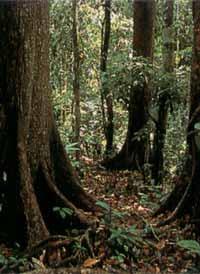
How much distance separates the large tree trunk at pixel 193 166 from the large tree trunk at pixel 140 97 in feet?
15.7

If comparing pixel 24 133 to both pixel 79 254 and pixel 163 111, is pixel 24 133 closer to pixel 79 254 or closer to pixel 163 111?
pixel 79 254

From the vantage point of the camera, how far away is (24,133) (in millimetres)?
5141

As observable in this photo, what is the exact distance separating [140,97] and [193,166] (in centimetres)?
541

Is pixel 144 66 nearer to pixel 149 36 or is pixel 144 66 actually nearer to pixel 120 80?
pixel 120 80

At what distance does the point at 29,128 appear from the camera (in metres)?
5.48

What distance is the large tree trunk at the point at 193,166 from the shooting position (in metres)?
5.90

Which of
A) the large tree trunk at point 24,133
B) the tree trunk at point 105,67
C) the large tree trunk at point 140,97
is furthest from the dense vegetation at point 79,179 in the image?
the tree trunk at point 105,67

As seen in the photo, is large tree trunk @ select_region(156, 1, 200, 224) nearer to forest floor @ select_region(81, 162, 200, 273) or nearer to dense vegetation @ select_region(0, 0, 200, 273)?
dense vegetation @ select_region(0, 0, 200, 273)

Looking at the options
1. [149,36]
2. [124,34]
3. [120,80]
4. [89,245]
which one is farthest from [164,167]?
[89,245]

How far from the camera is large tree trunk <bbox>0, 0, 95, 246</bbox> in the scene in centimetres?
490

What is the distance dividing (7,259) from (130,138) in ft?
23.8

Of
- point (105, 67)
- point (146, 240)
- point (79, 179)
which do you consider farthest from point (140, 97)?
point (146, 240)

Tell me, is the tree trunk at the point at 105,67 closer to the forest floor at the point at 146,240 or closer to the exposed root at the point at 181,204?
the forest floor at the point at 146,240

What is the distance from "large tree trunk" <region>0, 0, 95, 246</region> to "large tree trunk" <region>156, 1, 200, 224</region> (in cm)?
127
